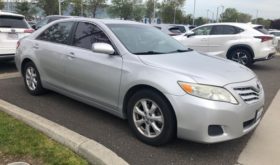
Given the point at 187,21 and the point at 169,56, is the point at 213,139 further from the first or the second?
the point at 187,21

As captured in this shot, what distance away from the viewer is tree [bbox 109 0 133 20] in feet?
207

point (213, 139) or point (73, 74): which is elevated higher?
point (73, 74)

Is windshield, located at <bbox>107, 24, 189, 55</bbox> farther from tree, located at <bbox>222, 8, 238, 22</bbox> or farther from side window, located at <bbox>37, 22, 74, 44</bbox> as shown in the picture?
tree, located at <bbox>222, 8, 238, 22</bbox>

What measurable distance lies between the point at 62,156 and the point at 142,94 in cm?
121

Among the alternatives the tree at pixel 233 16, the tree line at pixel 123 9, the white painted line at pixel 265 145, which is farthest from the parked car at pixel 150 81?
the tree at pixel 233 16

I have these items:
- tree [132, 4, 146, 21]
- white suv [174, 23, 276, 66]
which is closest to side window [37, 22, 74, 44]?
white suv [174, 23, 276, 66]

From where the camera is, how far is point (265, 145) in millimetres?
4480

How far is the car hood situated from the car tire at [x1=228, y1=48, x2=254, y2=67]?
6.92 m

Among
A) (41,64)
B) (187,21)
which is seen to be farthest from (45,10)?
(41,64)

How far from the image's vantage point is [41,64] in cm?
595

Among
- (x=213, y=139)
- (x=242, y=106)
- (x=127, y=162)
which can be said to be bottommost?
(x=127, y=162)

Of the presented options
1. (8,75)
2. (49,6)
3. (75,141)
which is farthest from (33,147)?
(49,6)

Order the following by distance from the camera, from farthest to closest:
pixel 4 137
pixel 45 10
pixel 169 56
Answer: pixel 45 10 → pixel 169 56 → pixel 4 137

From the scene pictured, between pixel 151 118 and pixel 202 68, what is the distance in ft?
2.92
